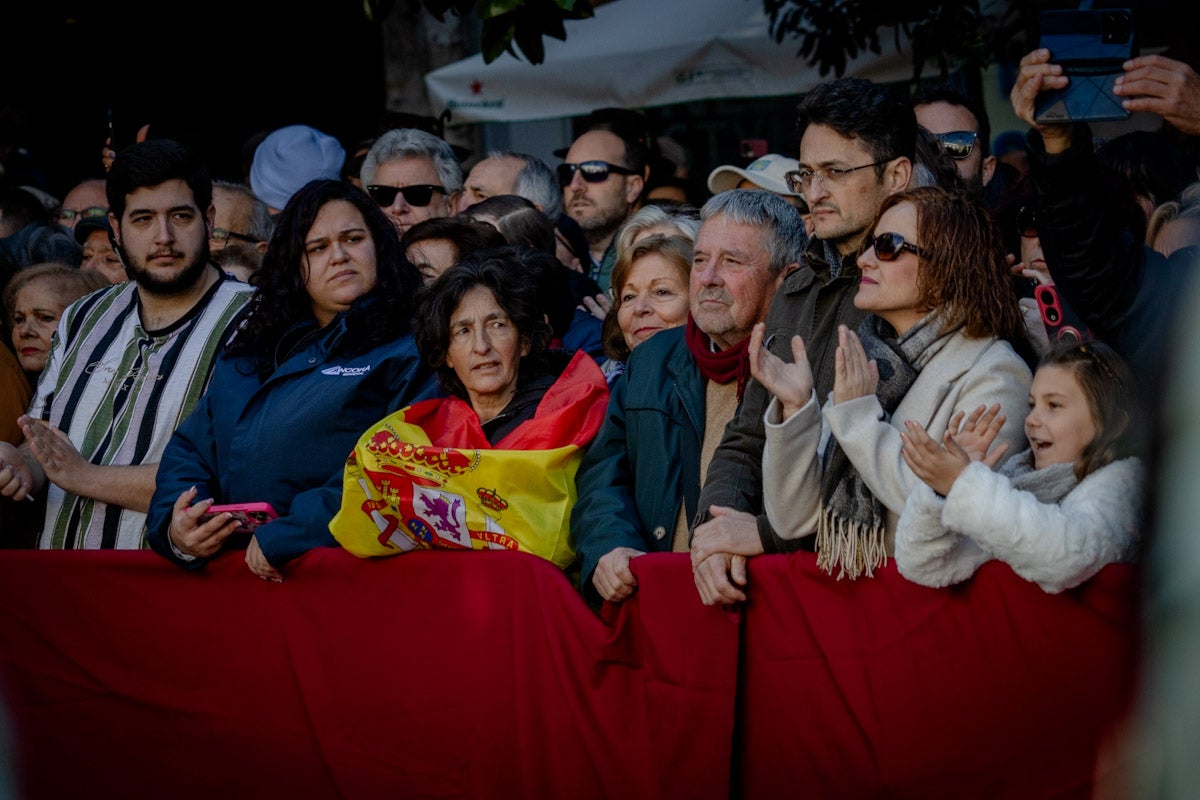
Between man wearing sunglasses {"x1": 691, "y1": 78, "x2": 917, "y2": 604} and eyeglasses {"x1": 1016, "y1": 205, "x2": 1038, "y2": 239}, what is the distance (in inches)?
15.3

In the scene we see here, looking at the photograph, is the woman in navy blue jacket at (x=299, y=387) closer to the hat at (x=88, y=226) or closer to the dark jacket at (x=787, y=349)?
the dark jacket at (x=787, y=349)

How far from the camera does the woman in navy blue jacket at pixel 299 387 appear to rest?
5.07 meters

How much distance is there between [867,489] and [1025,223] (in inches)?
53.9

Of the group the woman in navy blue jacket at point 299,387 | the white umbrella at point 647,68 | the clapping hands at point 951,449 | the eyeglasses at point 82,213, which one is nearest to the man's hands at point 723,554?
the clapping hands at point 951,449

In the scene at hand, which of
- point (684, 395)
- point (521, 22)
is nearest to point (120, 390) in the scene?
point (521, 22)

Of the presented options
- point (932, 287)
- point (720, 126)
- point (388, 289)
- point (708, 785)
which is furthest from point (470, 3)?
point (720, 126)

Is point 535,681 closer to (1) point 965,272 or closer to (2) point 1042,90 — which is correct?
(1) point 965,272

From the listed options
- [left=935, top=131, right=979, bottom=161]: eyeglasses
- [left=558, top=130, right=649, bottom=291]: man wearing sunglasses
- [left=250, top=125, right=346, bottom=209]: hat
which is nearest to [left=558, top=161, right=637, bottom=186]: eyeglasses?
[left=558, top=130, right=649, bottom=291]: man wearing sunglasses

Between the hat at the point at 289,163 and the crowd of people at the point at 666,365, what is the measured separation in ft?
4.36

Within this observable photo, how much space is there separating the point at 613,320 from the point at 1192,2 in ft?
14.4

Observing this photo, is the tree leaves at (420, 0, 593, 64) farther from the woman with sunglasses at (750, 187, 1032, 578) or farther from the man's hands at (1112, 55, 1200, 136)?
the man's hands at (1112, 55, 1200, 136)

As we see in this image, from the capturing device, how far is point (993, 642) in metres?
3.57

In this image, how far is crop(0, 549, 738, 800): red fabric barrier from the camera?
164 inches

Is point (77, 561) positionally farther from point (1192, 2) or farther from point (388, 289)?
point (1192, 2)
